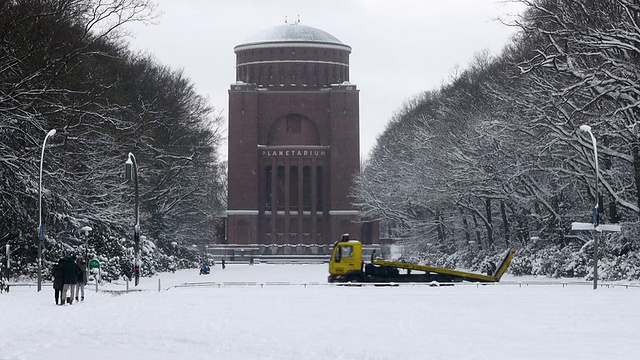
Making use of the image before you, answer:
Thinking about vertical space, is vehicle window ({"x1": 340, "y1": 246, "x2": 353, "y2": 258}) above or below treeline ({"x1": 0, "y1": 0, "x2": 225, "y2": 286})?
below

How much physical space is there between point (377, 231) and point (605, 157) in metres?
74.1

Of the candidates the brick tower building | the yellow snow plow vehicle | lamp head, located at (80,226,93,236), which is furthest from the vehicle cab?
the brick tower building

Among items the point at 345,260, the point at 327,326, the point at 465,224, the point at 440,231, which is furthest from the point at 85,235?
the point at 440,231

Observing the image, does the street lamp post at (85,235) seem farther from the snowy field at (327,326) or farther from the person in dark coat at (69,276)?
the person in dark coat at (69,276)

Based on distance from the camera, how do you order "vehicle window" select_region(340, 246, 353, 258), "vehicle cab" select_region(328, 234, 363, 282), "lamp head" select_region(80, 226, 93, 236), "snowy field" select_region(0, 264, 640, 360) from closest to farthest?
"snowy field" select_region(0, 264, 640, 360) < "lamp head" select_region(80, 226, 93, 236) < "vehicle cab" select_region(328, 234, 363, 282) < "vehicle window" select_region(340, 246, 353, 258)

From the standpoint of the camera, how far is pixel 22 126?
4244 centimetres

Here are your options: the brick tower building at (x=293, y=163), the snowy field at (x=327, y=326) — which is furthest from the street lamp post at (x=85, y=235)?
the brick tower building at (x=293, y=163)

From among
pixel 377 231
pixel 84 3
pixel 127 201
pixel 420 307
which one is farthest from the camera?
pixel 377 231

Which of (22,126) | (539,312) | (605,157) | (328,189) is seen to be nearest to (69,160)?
(22,126)

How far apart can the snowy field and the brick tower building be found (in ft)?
274

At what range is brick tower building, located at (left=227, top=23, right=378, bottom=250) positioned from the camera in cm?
12319

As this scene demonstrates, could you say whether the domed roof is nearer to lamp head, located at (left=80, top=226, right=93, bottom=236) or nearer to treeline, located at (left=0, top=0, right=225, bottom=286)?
treeline, located at (left=0, top=0, right=225, bottom=286)

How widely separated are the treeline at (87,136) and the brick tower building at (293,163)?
4192 cm

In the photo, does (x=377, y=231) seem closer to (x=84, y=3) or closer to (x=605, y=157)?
(x=605, y=157)
